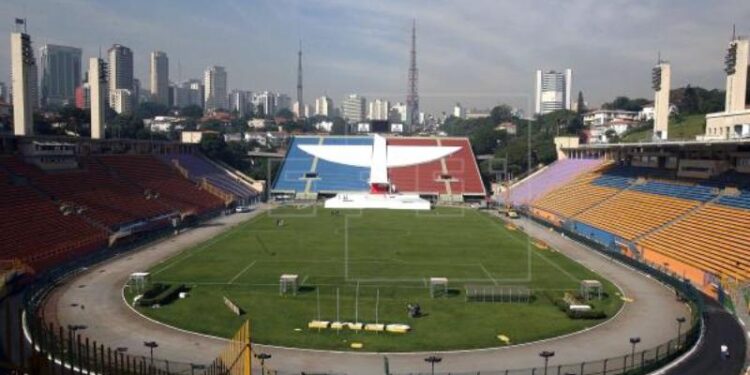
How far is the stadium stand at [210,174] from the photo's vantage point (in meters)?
65.2

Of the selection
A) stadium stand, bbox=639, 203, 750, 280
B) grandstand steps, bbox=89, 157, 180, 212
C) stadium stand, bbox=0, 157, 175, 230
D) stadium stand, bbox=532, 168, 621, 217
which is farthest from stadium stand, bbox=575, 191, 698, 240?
grandstand steps, bbox=89, 157, 180, 212

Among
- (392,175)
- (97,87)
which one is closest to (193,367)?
(97,87)

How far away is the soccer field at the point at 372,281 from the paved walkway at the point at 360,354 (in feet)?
2.24

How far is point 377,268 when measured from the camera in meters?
32.8

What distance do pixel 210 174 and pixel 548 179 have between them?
38.5 m

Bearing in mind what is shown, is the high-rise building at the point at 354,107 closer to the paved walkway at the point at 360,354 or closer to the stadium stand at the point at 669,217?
the stadium stand at the point at 669,217

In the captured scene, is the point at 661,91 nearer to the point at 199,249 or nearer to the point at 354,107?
the point at 199,249

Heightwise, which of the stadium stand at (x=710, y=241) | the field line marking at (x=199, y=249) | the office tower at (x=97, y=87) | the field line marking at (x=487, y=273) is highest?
the office tower at (x=97, y=87)

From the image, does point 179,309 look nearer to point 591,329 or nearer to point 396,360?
point 396,360

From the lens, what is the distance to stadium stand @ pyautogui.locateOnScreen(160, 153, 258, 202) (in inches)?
2569

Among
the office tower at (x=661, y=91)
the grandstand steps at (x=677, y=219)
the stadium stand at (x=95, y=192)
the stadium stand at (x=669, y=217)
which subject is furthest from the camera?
the office tower at (x=661, y=91)

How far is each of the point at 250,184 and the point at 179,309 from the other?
49.3m

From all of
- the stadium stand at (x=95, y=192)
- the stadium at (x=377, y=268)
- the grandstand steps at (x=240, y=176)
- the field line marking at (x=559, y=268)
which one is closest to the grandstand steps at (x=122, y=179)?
the stadium stand at (x=95, y=192)

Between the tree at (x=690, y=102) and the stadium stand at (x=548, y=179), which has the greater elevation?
the tree at (x=690, y=102)
